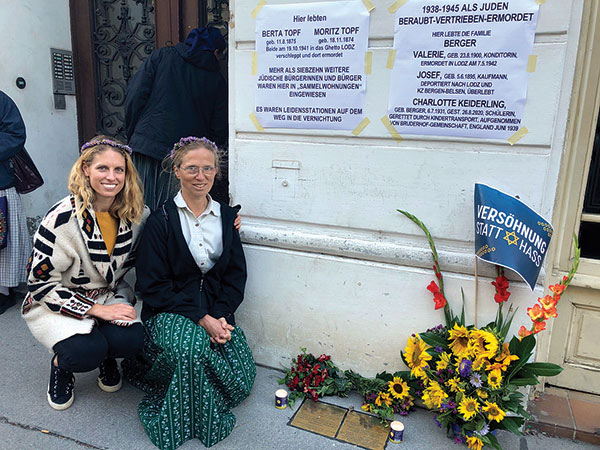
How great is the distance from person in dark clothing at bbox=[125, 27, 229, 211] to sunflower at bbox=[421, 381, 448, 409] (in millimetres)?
2046

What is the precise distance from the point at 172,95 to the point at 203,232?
117 centimetres

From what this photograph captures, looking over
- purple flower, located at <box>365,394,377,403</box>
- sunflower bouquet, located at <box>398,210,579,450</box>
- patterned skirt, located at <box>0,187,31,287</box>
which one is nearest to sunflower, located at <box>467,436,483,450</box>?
sunflower bouquet, located at <box>398,210,579,450</box>

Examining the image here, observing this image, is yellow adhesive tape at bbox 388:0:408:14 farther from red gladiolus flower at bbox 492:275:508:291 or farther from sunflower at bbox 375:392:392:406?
sunflower at bbox 375:392:392:406

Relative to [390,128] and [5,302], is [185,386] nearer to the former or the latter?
[390,128]

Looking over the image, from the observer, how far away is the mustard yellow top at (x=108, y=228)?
2531 millimetres

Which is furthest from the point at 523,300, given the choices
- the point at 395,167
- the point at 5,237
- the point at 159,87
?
the point at 5,237

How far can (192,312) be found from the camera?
8.45 feet

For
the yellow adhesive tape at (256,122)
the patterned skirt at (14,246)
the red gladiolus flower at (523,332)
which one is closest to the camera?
the red gladiolus flower at (523,332)

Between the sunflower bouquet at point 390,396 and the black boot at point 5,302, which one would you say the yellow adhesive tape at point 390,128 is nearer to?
the sunflower bouquet at point 390,396

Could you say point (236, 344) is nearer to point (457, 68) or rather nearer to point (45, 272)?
point (45, 272)

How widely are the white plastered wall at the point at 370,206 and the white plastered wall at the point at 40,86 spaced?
207cm

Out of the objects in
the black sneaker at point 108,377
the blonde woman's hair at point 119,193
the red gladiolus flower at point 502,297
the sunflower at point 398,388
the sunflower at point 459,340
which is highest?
the blonde woman's hair at point 119,193

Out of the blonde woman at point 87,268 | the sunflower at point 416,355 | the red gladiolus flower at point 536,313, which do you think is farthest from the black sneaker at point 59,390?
the red gladiolus flower at point 536,313

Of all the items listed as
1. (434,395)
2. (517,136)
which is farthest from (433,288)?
(517,136)
